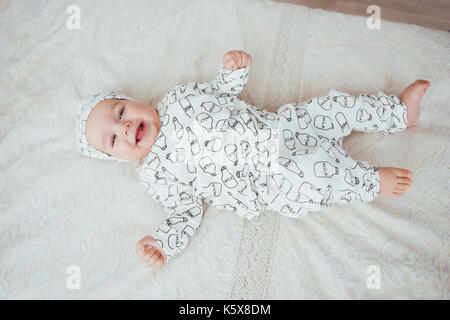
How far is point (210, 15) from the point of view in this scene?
1297 millimetres

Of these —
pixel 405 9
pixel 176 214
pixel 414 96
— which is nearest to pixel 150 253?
pixel 176 214

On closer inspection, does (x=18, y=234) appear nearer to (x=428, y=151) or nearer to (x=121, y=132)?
(x=121, y=132)

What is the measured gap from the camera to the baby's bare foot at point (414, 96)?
1029mm

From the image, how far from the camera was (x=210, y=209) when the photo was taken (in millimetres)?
1099

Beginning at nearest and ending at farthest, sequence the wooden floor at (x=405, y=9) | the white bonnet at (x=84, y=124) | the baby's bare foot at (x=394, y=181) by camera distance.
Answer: the baby's bare foot at (x=394, y=181) → the white bonnet at (x=84, y=124) → the wooden floor at (x=405, y=9)

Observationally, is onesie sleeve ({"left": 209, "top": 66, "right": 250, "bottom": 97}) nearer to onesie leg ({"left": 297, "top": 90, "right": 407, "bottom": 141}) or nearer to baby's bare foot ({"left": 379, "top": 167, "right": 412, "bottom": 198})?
onesie leg ({"left": 297, "top": 90, "right": 407, "bottom": 141})

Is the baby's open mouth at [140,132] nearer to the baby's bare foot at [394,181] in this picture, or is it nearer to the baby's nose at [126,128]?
the baby's nose at [126,128]

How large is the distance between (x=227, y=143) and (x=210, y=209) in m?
0.23

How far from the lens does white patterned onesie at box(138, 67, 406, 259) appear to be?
102 cm

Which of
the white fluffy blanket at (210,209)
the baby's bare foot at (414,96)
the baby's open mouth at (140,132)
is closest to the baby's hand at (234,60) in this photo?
the white fluffy blanket at (210,209)


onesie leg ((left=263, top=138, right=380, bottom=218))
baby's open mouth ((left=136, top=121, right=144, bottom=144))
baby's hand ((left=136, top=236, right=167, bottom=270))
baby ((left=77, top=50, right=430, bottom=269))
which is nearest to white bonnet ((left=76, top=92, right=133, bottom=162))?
baby ((left=77, top=50, right=430, bottom=269))

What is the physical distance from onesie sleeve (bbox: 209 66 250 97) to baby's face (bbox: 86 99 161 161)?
0.77ft

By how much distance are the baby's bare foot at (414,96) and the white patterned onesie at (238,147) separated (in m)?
0.02
